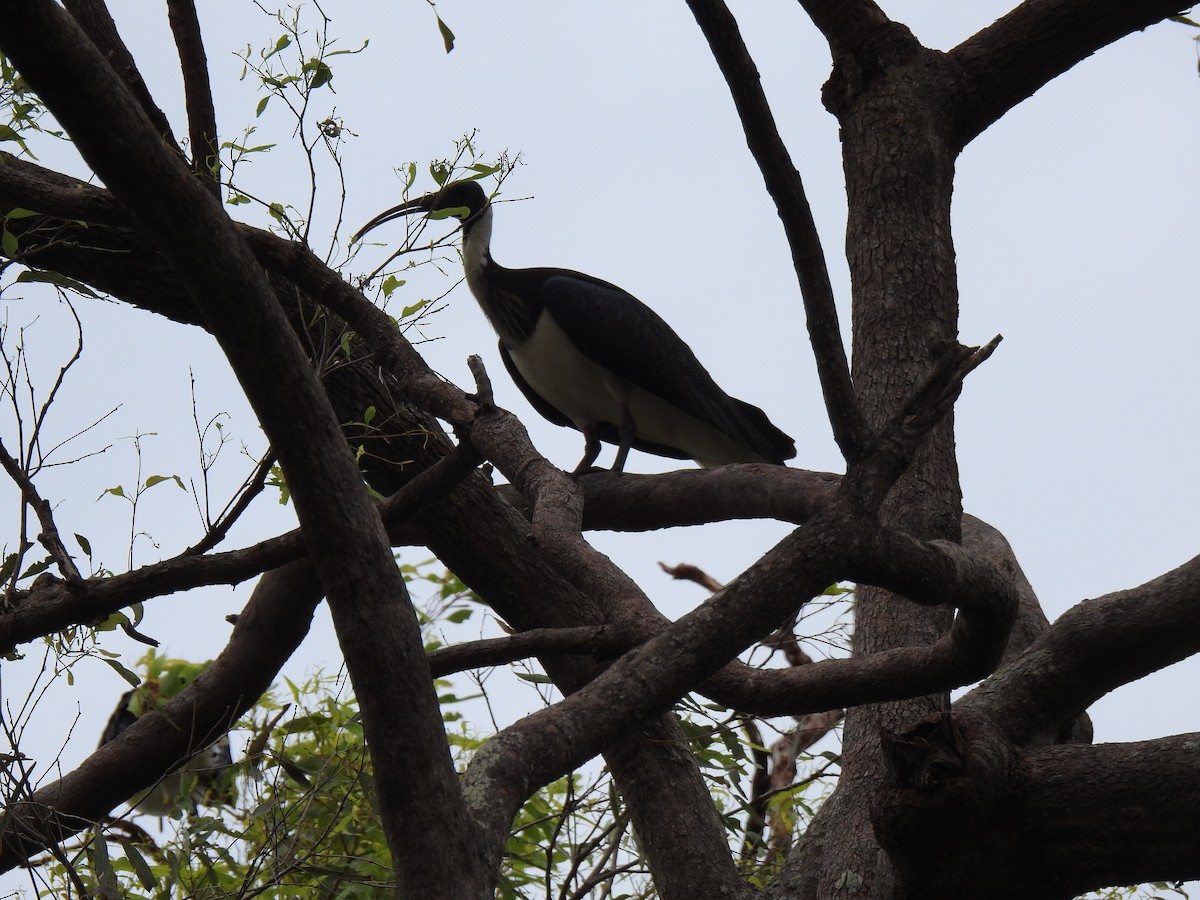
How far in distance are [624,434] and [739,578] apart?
3.72 metres

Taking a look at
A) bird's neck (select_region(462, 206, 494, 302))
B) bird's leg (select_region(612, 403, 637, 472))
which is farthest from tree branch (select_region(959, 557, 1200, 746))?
bird's neck (select_region(462, 206, 494, 302))

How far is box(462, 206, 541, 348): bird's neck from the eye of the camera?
6.03 m

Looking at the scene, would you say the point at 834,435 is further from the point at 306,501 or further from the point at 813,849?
the point at 813,849

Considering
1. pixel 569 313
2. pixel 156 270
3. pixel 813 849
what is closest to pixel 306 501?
pixel 813 849

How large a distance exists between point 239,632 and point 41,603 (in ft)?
4.32

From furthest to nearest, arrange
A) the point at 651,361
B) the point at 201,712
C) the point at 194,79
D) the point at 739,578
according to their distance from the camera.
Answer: the point at 651,361 < the point at 201,712 < the point at 194,79 < the point at 739,578

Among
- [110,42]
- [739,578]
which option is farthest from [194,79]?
[739,578]

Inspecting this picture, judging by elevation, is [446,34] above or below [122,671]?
above

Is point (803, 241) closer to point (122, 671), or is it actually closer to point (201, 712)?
point (122, 671)

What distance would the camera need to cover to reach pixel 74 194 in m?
2.71

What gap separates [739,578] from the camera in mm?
2232

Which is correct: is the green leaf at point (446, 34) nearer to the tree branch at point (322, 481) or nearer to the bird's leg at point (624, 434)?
the tree branch at point (322, 481)

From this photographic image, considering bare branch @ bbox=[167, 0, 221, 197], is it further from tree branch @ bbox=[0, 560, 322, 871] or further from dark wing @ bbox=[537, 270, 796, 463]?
dark wing @ bbox=[537, 270, 796, 463]

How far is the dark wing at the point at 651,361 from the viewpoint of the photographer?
5820 millimetres
